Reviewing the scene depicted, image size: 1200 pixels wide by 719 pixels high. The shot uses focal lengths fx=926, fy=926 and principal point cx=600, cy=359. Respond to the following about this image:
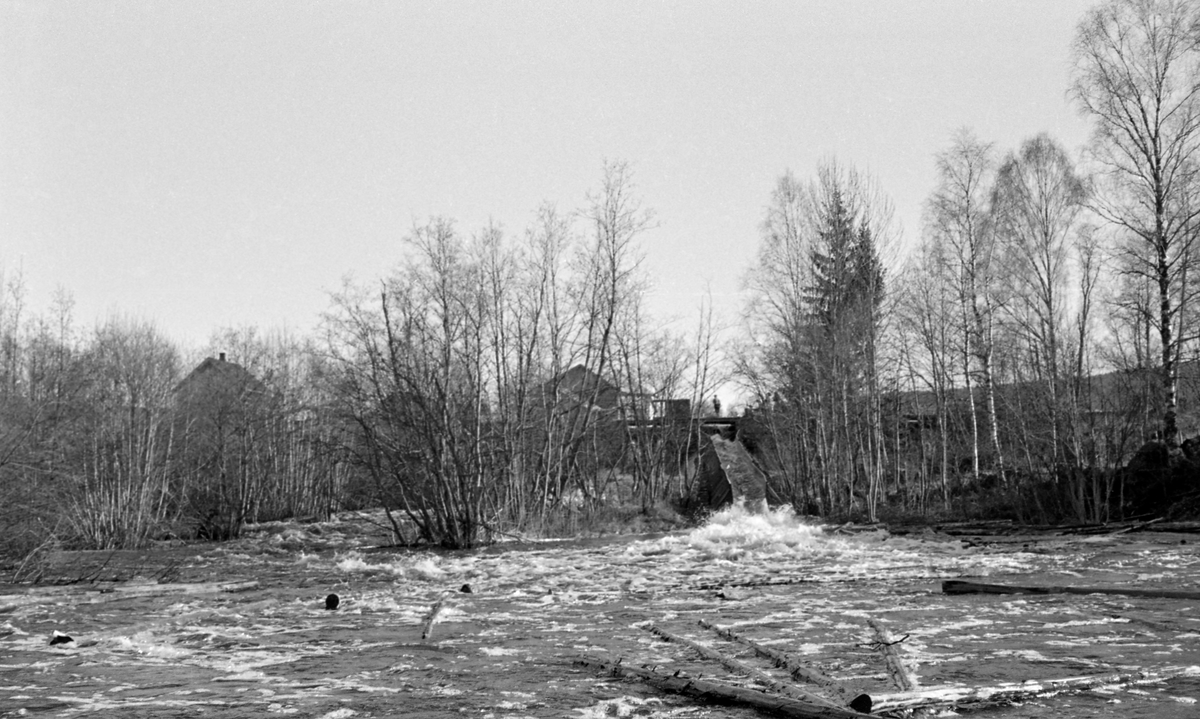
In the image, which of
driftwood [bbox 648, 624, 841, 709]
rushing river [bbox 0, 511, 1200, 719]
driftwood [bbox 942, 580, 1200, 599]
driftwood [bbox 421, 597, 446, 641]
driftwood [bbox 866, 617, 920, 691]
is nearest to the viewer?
driftwood [bbox 648, 624, 841, 709]

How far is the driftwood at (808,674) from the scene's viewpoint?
441cm

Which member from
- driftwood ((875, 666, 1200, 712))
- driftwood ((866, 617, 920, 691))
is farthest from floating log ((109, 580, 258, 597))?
driftwood ((875, 666, 1200, 712))

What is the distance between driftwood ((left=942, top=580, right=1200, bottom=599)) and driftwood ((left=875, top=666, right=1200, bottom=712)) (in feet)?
11.8

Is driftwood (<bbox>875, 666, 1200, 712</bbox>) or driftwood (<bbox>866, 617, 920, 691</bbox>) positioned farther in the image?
driftwood (<bbox>866, 617, 920, 691</bbox>)

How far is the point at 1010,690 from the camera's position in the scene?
16.8ft

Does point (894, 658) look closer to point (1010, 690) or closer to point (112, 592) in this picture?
point (1010, 690)

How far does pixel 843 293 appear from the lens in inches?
1105

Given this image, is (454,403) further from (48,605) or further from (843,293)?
(843,293)

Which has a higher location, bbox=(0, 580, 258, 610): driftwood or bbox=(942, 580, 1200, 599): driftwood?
bbox=(942, 580, 1200, 599): driftwood

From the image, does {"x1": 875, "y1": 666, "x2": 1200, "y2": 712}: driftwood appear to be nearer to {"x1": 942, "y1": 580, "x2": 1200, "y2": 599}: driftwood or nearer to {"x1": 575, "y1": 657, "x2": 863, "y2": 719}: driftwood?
{"x1": 575, "y1": 657, "x2": 863, "y2": 719}: driftwood

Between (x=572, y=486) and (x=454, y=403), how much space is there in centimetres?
737

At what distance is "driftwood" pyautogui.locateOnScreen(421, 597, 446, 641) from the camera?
8.11m

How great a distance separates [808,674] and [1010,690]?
111 centimetres

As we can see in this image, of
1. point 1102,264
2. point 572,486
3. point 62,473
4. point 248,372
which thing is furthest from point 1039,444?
point 248,372
